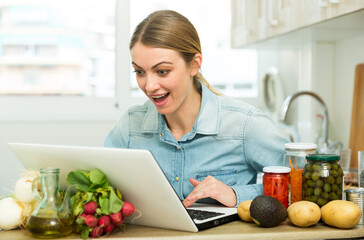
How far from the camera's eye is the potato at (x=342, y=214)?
1.00 m

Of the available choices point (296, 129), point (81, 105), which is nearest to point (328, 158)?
point (296, 129)

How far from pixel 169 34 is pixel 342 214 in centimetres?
68

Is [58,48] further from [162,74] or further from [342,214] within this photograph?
[342,214]

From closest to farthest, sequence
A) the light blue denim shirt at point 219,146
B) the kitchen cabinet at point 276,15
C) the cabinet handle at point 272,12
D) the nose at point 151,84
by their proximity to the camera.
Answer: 1. the nose at point 151,84
2. the light blue denim shirt at point 219,146
3. the kitchen cabinet at point 276,15
4. the cabinet handle at point 272,12

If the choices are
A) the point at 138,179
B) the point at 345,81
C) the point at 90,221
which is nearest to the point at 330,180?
the point at 138,179

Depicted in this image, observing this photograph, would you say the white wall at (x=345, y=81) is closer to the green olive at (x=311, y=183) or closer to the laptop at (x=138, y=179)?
the green olive at (x=311, y=183)

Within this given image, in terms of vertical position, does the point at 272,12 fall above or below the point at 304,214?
above

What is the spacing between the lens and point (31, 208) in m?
1.03

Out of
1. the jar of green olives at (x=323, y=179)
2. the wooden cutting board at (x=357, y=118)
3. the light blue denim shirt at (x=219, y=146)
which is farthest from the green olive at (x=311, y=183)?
the wooden cutting board at (x=357, y=118)

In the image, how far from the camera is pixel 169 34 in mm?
1354

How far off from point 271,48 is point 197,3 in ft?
2.04

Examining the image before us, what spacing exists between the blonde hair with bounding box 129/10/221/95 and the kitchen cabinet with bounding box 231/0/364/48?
63 centimetres

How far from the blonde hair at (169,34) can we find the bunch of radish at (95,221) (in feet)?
1.76


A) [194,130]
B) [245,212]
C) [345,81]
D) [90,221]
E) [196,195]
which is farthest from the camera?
[345,81]
